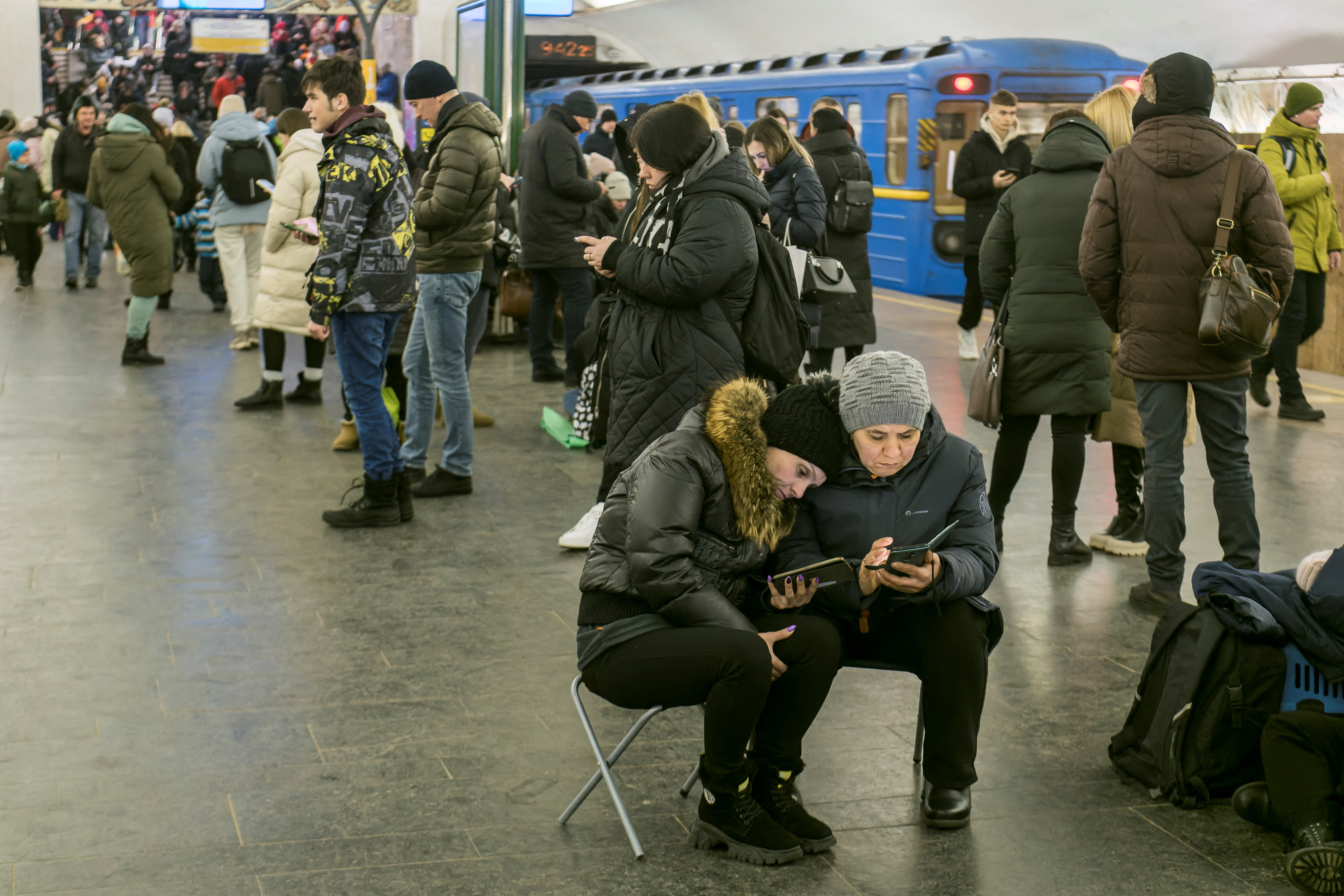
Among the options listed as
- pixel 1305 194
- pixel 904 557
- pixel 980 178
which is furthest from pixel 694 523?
pixel 980 178

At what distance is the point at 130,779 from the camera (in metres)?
3.71

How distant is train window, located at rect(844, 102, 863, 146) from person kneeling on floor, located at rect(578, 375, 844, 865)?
39.9ft

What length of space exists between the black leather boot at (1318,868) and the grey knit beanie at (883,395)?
1.25m

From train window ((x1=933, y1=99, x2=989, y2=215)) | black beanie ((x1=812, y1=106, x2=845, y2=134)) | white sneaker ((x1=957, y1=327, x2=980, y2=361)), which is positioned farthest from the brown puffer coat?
train window ((x1=933, y1=99, x2=989, y2=215))

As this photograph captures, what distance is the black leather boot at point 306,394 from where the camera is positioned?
8.77 m

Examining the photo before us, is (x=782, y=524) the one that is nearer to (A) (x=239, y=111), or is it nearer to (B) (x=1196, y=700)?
(B) (x=1196, y=700)

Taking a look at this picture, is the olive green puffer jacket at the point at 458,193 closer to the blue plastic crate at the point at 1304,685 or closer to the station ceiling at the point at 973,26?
the blue plastic crate at the point at 1304,685

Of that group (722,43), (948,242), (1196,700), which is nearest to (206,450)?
(1196,700)

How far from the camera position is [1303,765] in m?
3.39

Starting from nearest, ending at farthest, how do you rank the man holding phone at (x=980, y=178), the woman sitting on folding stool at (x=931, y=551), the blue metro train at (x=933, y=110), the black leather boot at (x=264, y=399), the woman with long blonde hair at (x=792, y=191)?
the woman sitting on folding stool at (x=931, y=551), the woman with long blonde hair at (x=792, y=191), the black leather boot at (x=264, y=399), the man holding phone at (x=980, y=178), the blue metro train at (x=933, y=110)

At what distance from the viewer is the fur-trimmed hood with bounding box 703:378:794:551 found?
3281 millimetres

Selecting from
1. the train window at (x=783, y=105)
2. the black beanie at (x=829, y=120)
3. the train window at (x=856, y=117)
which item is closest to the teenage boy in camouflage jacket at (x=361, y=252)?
the black beanie at (x=829, y=120)

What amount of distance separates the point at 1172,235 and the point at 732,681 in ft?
8.34

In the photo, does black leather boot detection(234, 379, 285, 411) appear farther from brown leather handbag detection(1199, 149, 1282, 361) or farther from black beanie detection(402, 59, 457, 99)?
brown leather handbag detection(1199, 149, 1282, 361)
